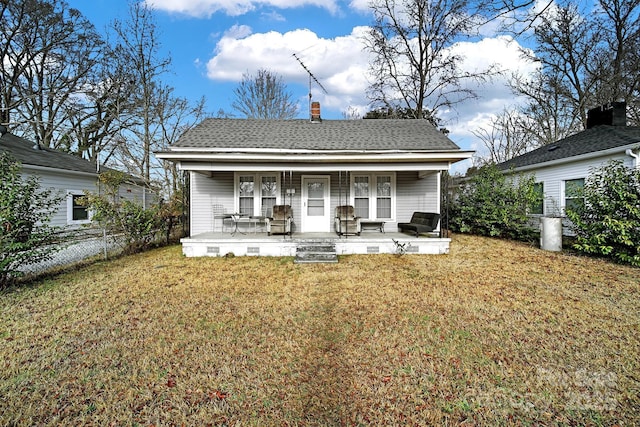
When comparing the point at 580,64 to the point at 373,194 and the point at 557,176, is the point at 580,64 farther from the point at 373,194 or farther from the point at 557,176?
the point at 373,194

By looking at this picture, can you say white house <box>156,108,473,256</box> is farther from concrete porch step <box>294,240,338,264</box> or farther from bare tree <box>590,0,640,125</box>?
bare tree <box>590,0,640,125</box>

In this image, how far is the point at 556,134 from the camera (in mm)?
19406

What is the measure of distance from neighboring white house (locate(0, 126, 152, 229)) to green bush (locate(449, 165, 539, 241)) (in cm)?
1256

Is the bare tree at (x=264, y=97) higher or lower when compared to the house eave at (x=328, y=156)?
higher

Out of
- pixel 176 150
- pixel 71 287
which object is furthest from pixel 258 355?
pixel 176 150

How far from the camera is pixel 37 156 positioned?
11.3 m

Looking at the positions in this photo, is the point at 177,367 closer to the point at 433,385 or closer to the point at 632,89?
the point at 433,385

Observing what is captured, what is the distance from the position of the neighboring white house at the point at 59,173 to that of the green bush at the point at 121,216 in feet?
7.46

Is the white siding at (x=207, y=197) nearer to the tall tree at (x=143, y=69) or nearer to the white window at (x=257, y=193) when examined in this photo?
the white window at (x=257, y=193)

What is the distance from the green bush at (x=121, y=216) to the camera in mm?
7563

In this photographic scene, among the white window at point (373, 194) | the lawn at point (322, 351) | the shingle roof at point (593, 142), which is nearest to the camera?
the lawn at point (322, 351)

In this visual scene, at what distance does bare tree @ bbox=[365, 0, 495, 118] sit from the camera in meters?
16.7

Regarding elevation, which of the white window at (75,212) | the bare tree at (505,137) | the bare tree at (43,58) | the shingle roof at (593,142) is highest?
the bare tree at (43,58)

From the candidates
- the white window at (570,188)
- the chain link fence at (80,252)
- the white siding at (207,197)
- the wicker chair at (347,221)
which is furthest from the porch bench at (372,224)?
the chain link fence at (80,252)
